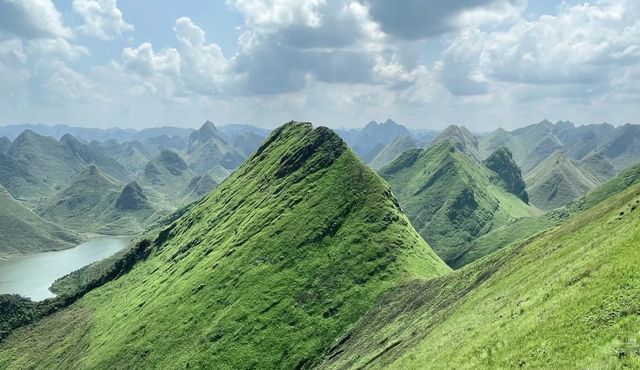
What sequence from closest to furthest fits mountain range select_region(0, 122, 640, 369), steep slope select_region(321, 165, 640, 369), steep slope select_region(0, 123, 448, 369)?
steep slope select_region(321, 165, 640, 369) < mountain range select_region(0, 122, 640, 369) < steep slope select_region(0, 123, 448, 369)

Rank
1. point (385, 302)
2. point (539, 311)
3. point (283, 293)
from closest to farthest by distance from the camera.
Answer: point (539, 311)
point (385, 302)
point (283, 293)

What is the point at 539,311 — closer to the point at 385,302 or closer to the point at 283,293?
the point at 385,302

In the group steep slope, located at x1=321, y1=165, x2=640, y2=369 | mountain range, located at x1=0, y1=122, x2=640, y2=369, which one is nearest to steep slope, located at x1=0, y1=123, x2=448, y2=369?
mountain range, located at x1=0, y1=122, x2=640, y2=369

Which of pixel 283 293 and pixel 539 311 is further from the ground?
pixel 283 293

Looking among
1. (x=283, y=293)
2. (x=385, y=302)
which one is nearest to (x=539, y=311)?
(x=385, y=302)

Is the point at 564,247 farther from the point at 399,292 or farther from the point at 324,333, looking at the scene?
the point at 324,333

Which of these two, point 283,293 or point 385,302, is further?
point 283,293

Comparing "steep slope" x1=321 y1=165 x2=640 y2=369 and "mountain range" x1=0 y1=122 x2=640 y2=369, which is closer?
"steep slope" x1=321 y1=165 x2=640 y2=369

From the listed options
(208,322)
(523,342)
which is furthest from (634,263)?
(208,322)

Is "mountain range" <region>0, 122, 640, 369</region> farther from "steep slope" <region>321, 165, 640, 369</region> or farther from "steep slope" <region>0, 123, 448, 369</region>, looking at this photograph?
"steep slope" <region>0, 123, 448, 369</region>

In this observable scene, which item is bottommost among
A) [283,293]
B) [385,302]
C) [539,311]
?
[539,311]

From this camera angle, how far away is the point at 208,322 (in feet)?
521

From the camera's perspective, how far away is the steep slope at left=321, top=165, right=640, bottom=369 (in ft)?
121

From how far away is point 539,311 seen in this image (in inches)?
1812
